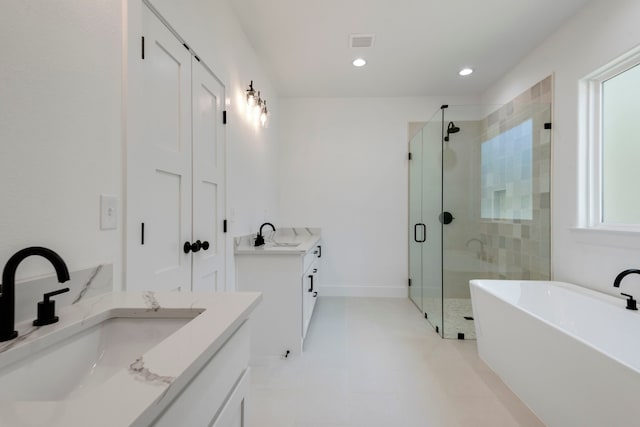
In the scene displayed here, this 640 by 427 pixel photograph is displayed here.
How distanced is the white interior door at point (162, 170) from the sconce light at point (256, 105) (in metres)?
0.96

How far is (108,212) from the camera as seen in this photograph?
1.07m

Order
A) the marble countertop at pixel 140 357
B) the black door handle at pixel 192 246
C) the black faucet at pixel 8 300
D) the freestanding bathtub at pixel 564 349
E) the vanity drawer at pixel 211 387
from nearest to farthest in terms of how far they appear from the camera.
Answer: the marble countertop at pixel 140 357, the vanity drawer at pixel 211 387, the black faucet at pixel 8 300, the freestanding bathtub at pixel 564 349, the black door handle at pixel 192 246

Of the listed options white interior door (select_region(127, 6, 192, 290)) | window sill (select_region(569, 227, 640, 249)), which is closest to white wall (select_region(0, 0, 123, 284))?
white interior door (select_region(127, 6, 192, 290))

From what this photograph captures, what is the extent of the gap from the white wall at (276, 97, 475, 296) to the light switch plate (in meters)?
3.01

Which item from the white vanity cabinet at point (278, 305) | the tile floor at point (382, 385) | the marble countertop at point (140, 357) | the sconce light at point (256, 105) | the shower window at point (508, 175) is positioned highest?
the sconce light at point (256, 105)

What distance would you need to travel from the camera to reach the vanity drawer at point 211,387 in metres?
0.54

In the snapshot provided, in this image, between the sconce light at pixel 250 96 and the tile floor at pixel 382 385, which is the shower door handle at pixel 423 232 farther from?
the sconce light at pixel 250 96

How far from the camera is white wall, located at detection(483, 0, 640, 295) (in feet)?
6.28

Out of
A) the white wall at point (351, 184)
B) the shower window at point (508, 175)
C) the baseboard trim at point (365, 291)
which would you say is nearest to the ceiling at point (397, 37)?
the white wall at point (351, 184)

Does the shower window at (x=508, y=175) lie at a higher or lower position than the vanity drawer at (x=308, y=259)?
higher

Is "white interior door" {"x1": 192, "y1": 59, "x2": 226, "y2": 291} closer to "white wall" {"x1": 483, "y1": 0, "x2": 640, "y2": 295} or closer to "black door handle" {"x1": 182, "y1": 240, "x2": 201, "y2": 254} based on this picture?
"black door handle" {"x1": 182, "y1": 240, "x2": 201, "y2": 254}

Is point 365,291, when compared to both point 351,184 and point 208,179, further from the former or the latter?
point 208,179

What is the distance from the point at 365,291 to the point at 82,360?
3.59 metres

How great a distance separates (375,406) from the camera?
177cm
